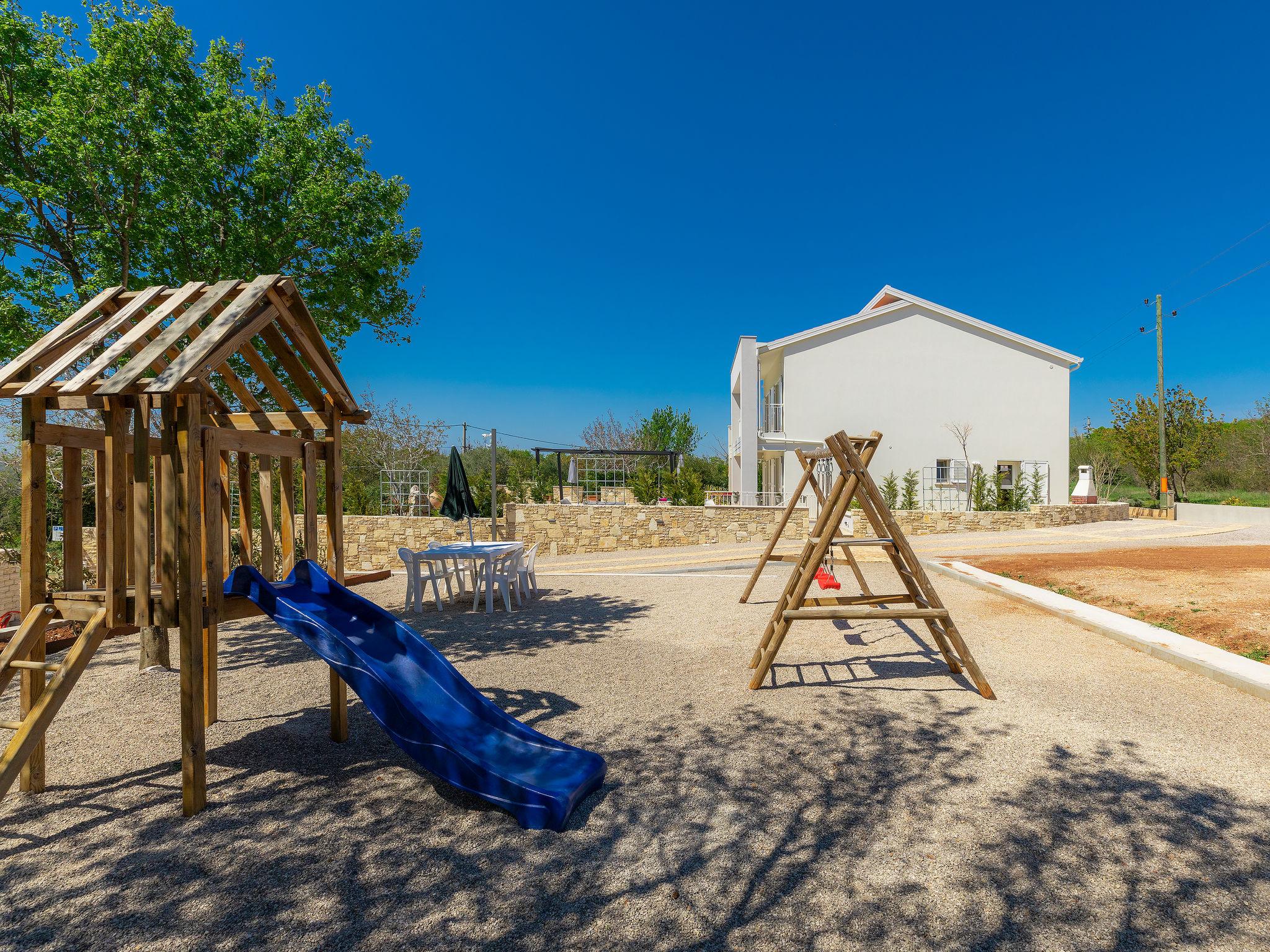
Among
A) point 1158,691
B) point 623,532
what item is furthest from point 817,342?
point 1158,691

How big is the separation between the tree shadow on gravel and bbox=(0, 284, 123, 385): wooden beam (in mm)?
2311

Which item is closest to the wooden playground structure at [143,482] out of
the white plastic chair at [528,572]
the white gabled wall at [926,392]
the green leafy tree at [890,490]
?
the white plastic chair at [528,572]

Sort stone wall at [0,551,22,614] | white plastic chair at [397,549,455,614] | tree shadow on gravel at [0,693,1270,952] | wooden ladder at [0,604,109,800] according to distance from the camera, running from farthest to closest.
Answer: stone wall at [0,551,22,614], white plastic chair at [397,549,455,614], wooden ladder at [0,604,109,800], tree shadow on gravel at [0,693,1270,952]

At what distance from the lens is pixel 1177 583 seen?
896 centimetres

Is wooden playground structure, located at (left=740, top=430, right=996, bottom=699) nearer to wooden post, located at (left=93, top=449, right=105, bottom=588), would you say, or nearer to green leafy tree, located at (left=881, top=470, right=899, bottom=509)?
wooden post, located at (left=93, top=449, right=105, bottom=588)

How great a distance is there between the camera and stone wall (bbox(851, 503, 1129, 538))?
63.9 ft

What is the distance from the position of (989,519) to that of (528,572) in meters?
16.2

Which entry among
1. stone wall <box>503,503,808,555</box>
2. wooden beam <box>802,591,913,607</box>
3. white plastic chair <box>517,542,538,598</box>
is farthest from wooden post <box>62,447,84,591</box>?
stone wall <box>503,503,808,555</box>

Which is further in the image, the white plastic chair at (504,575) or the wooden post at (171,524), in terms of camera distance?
the white plastic chair at (504,575)

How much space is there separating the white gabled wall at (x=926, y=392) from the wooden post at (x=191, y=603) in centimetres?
2169

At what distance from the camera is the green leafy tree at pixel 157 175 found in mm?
6512

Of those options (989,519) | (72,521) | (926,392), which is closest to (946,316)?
(926,392)

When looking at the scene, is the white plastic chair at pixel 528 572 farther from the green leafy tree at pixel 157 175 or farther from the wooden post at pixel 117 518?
the wooden post at pixel 117 518

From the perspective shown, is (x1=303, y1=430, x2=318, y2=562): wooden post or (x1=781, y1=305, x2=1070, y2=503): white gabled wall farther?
(x1=781, y1=305, x2=1070, y2=503): white gabled wall
